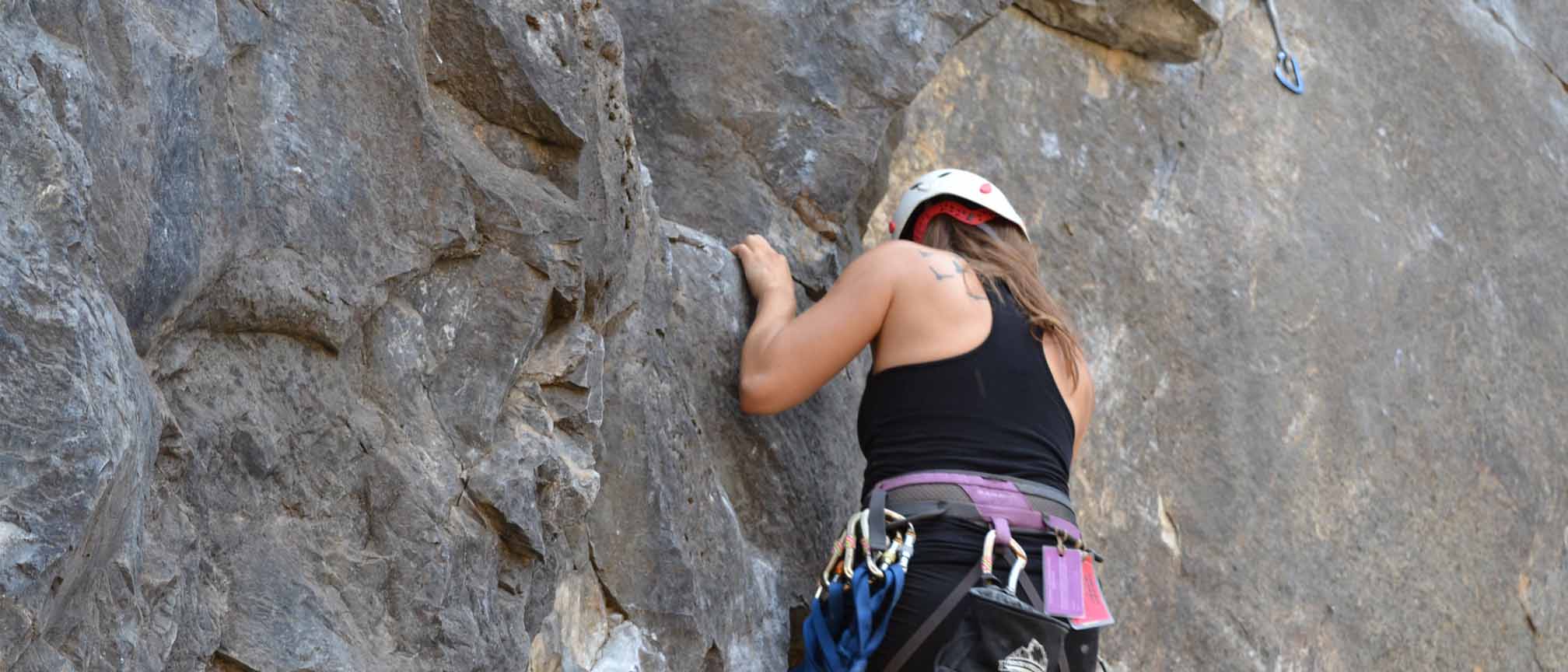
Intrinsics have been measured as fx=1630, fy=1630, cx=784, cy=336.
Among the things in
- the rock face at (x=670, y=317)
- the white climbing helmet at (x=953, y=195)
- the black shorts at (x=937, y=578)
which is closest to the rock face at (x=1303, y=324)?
the rock face at (x=670, y=317)

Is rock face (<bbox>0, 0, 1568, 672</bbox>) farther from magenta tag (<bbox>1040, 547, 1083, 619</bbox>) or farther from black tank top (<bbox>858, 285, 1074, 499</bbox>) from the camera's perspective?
magenta tag (<bbox>1040, 547, 1083, 619</bbox>)

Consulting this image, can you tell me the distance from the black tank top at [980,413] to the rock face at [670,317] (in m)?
0.44

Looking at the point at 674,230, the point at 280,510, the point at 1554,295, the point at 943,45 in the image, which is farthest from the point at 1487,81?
the point at 280,510

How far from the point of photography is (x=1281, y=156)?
598 cm

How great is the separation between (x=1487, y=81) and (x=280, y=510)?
5886 millimetres

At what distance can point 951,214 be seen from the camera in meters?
3.98

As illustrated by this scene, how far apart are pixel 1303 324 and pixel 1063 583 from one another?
2680 mm

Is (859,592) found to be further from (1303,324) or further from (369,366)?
(1303,324)

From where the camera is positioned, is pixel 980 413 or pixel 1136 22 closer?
pixel 980 413

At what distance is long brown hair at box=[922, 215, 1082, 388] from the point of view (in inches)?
147

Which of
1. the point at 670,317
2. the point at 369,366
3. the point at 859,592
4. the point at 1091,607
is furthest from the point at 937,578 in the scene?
the point at 369,366

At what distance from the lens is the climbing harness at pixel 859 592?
336cm

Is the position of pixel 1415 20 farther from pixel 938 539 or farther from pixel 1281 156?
pixel 938 539

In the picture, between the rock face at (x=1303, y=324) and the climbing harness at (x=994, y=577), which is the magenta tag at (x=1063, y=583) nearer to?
the climbing harness at (x=994, y=577)
